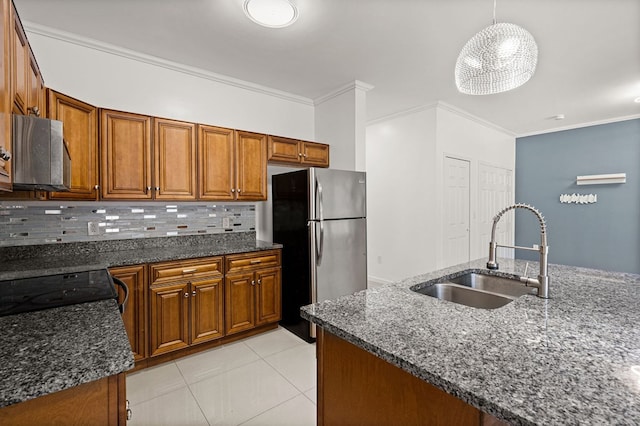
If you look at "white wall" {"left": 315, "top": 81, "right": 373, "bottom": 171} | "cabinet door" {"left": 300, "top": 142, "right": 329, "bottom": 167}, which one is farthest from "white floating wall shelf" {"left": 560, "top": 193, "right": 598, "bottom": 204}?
"cabinet door" {"left": 300, "top": 142, "right": 329, "bottom": 167}

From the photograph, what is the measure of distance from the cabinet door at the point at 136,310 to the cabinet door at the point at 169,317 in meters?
0.05

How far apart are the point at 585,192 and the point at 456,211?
100.0 inches

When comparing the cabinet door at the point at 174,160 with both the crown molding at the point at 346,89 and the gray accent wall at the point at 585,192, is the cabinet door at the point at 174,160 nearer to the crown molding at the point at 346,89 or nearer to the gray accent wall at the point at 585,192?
the crown molding at the point at 346,89

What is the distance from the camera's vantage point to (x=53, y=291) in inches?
58.8

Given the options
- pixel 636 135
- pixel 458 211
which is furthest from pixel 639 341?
pixel 636 135

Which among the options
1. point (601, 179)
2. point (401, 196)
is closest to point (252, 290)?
point (401, 196)

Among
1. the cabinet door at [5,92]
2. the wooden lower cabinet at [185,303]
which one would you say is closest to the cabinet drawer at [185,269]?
the wooden lower cabinet at [185,303]

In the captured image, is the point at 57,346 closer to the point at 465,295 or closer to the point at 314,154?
the point at 465,295

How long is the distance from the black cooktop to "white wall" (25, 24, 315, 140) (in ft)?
5.26

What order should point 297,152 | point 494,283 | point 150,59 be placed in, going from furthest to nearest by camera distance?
point 297,152 → point 150,59 → point 494,283

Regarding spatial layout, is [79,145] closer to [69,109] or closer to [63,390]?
[69,109]

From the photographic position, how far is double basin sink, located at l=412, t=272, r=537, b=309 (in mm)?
1590

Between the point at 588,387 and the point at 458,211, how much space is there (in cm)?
425

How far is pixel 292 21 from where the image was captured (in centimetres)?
224
